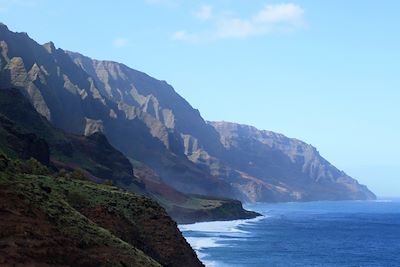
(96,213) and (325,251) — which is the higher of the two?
(96,213)

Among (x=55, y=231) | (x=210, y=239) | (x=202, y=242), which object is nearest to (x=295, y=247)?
(x=210, y=239)

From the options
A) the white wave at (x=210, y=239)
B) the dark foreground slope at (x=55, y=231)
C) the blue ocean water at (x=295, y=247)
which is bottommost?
the blue ocean water at (x=295, y=247)

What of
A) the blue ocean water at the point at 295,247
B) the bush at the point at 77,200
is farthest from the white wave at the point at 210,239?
the bush at the point at 77,200

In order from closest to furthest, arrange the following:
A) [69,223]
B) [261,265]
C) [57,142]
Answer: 1. [69,223]
2. [261,265]
3. [57,142]

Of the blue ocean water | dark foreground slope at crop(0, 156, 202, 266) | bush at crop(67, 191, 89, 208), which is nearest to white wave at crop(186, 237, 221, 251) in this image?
the blue ocean water

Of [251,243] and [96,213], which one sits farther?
[251,243]

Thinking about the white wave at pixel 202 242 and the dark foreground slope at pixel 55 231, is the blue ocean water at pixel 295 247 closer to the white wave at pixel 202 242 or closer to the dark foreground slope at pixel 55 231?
the white wave at pixel 202 242

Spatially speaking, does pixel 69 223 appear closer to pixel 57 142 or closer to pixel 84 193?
pixel 84 193

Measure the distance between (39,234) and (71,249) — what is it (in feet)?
8.20

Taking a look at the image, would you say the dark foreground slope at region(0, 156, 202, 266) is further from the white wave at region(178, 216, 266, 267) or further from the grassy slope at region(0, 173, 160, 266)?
the white wave at region(178, 216, 266, 267)

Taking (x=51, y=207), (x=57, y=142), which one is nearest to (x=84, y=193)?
(x=51, y=207)

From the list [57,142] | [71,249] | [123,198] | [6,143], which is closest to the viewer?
[71,249]

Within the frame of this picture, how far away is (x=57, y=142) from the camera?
→ 181000 millimetres

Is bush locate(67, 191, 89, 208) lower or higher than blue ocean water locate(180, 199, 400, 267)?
higher
